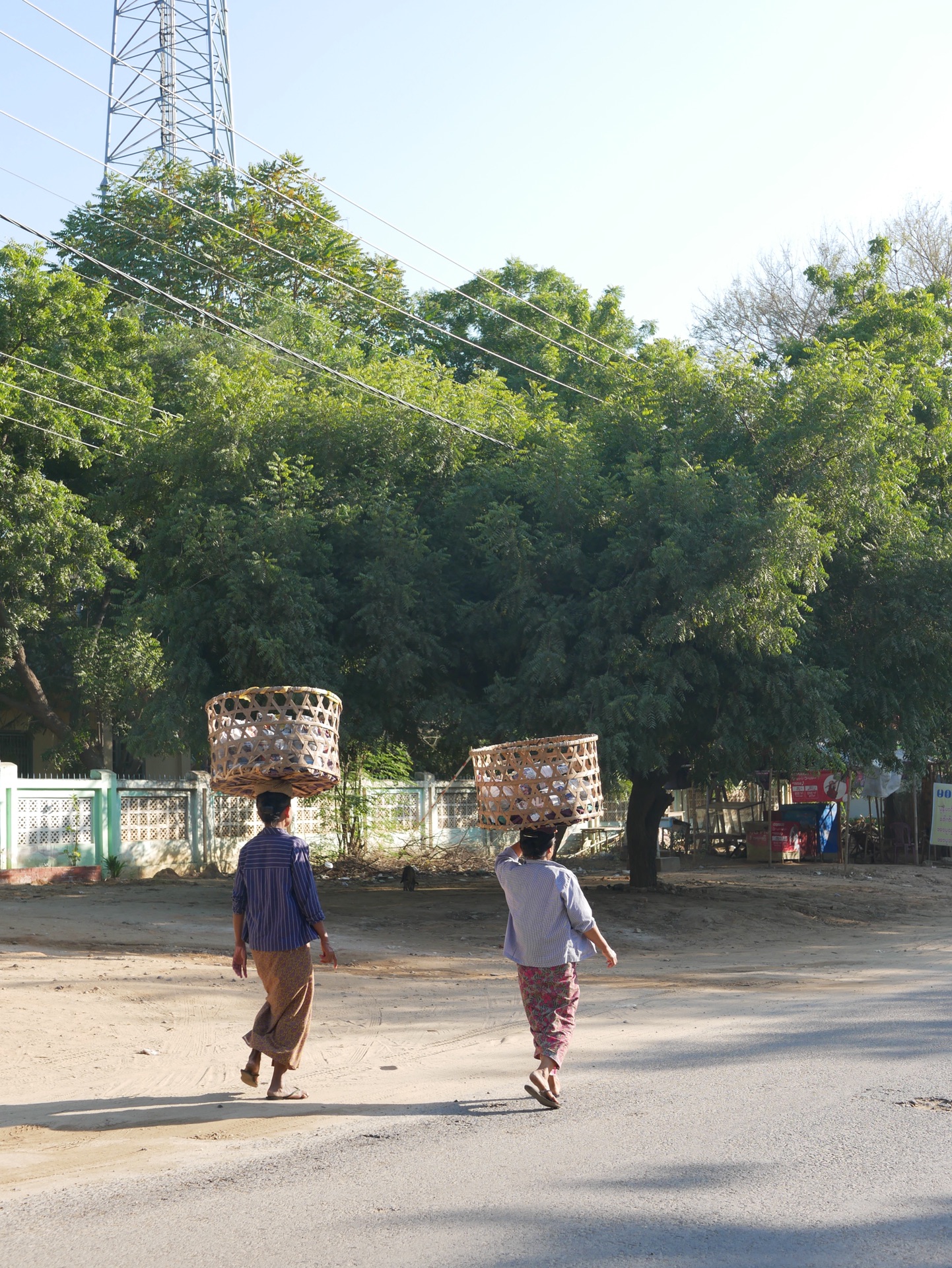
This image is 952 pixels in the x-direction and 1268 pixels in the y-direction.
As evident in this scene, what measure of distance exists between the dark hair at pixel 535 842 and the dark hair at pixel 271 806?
4.41ft

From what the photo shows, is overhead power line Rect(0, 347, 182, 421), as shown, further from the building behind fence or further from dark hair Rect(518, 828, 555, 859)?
dark hair Rect(518, 828, 555, 859)

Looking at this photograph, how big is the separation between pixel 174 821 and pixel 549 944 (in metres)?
14.4

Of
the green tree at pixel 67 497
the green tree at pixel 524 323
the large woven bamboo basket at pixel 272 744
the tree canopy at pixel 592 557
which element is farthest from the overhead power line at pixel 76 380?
the large woven bamboo basket at pixel 272 744

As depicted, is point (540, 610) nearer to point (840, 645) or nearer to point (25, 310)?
point (840, 645)

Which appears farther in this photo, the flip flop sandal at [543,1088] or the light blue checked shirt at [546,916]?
the light blue checked shirt at [546,916]

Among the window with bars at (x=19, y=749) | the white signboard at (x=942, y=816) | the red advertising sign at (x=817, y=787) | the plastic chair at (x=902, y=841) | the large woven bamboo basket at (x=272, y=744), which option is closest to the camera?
the large woven bamboo basket at (x=272, y=744)

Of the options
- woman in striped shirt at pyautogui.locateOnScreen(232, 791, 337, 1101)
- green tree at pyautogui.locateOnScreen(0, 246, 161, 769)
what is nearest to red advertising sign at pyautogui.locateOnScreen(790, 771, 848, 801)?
→ green tree at pyautogui.locateOnScreen(0, 246, 161, 769)

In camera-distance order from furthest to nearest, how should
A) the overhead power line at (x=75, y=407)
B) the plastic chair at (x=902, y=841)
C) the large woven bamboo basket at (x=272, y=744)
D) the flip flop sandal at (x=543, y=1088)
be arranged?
the plastic chair at (x=902, y=841) → the overhead power line at (x=75, y=407) → the large woven bamboo basket at (x=272, y=744) → the flip flop sandal at (x=543, y=1088)

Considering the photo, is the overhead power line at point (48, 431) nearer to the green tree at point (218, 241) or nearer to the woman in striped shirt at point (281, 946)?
the green tree at point (218, 241)

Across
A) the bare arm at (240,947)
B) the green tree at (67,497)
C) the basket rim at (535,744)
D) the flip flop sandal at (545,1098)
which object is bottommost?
the flip flop sandal at (545,1098)

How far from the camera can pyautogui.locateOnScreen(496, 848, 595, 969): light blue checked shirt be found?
625cm

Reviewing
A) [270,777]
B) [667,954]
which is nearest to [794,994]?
[667,954]

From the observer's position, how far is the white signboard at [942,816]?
23.9m

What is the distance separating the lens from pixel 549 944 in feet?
20.5
